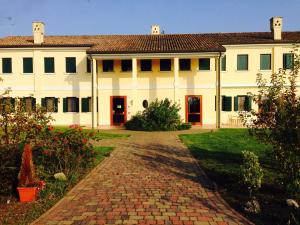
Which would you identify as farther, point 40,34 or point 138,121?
point 40,34

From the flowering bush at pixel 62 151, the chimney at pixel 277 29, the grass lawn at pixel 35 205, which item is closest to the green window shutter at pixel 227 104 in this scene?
the chimney at pixel 277 29

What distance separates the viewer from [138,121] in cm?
2492

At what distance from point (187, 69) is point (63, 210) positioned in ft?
68.0

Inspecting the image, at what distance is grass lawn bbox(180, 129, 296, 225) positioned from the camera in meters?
7.00

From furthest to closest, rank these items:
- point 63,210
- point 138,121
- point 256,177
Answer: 1. point 138,121
2. point 256,177
3. point 63,210

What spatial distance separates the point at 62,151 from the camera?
9906 millimetres

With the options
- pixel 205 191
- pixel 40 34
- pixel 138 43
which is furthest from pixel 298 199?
pixel 40 34

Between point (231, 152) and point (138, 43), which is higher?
point (138, 43)

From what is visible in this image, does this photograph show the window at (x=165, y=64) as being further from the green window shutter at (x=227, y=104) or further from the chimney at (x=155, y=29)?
the chimney at (x=155, y=29)

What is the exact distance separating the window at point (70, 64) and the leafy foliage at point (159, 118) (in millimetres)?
6427

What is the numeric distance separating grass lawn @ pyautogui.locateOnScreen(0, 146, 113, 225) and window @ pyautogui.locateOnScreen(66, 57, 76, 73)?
1851 centimetres

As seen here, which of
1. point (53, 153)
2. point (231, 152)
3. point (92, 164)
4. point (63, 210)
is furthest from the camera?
point (231, 152)

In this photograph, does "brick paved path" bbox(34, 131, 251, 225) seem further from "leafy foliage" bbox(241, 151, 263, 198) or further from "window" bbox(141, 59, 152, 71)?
"window" bbox(141, 59, 152, 71)

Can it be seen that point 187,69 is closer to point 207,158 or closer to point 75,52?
point 75,52
